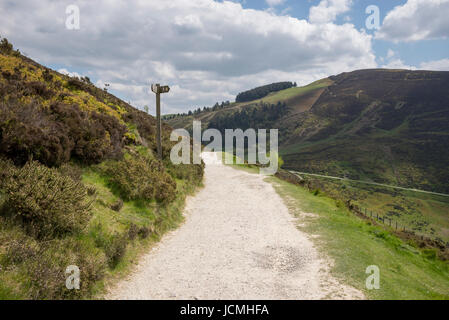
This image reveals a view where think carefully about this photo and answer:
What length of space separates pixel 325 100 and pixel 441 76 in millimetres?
75601

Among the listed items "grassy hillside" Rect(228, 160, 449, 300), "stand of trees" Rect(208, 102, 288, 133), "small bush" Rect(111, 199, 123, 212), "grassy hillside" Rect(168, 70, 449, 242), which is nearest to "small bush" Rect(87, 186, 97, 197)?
"small bush" Rect(111, 199, 123, 212)

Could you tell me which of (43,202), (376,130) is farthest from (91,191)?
(376,130)

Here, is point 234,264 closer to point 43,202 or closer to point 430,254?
point 43,202

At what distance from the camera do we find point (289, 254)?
320 inches

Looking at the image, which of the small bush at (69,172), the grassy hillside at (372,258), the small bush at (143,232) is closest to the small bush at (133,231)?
the small bush at (143,232)

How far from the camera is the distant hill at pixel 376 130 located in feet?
326

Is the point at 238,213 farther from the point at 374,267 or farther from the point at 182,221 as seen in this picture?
the point at 374,267

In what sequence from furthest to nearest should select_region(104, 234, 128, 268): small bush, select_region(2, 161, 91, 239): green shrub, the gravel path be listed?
select_region(104, 234, 128, 268): small bush
select_region(2, 161, 91, 239): green shrub
the gravel path

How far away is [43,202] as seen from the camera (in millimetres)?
6328

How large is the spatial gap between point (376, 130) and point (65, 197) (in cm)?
16448

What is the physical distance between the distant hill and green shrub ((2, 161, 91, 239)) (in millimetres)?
94283

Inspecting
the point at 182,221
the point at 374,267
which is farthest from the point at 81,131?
the point at 374,267

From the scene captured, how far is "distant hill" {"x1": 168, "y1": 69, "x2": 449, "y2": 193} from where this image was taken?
99250 millimetres

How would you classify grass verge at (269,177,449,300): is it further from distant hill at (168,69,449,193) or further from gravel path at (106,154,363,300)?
distant hill at (168,69,449,193)
